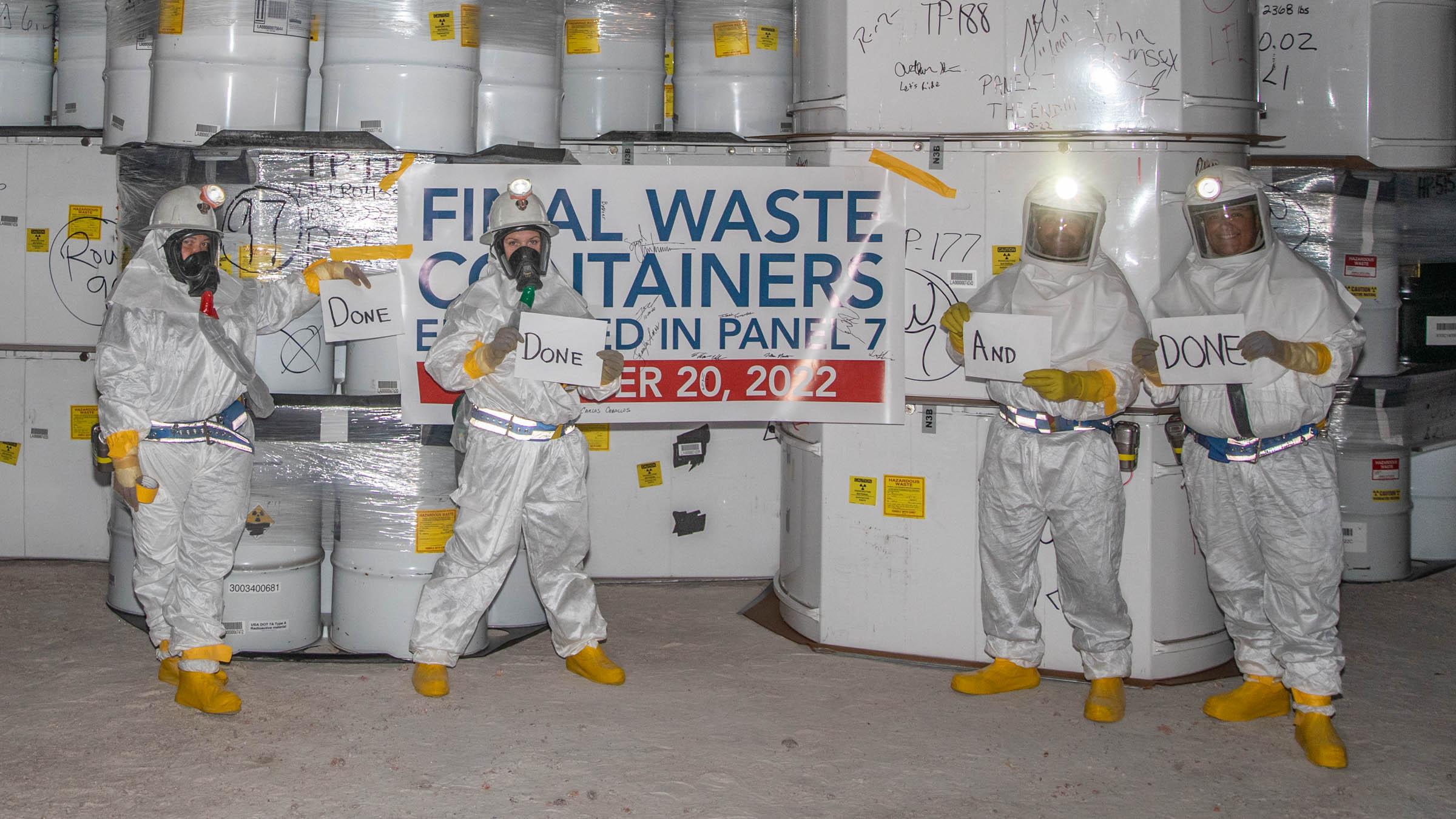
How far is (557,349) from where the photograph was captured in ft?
13.9

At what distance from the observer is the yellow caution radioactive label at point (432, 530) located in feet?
15.5

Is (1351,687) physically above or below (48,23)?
below

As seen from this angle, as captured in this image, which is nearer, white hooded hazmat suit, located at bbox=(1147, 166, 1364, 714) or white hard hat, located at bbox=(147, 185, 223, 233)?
white hooded hazmat suit, located at bbox=(1147, 166, 1364, 714)

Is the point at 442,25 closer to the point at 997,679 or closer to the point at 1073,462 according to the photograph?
the point at 1073,462

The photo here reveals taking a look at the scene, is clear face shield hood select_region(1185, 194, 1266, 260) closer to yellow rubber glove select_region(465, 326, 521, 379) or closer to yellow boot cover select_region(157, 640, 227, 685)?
yellow rubber glove select_region(465, 326, 521, 379)

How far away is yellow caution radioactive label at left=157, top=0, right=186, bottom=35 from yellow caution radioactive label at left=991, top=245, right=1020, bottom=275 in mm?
3158

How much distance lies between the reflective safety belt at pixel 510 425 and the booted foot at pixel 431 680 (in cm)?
87

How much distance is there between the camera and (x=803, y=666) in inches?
190

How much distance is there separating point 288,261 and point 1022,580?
2.93 metres

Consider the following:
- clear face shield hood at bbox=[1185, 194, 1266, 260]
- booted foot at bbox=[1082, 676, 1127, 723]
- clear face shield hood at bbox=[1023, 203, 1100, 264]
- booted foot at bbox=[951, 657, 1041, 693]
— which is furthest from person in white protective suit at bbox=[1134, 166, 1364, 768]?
booted foot at bbox=[951, 657, 1041, 693]

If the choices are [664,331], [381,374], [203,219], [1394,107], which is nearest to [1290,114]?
[1394,107]

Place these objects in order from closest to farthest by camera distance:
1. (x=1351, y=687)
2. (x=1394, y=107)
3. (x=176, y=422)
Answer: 1. (x=176, y=422)
2. (x=1351, y=687)
3. (x=1394, y=107)

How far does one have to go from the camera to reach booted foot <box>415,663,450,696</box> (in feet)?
14.6

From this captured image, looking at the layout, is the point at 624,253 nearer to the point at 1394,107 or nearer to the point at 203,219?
the point at 203,219
